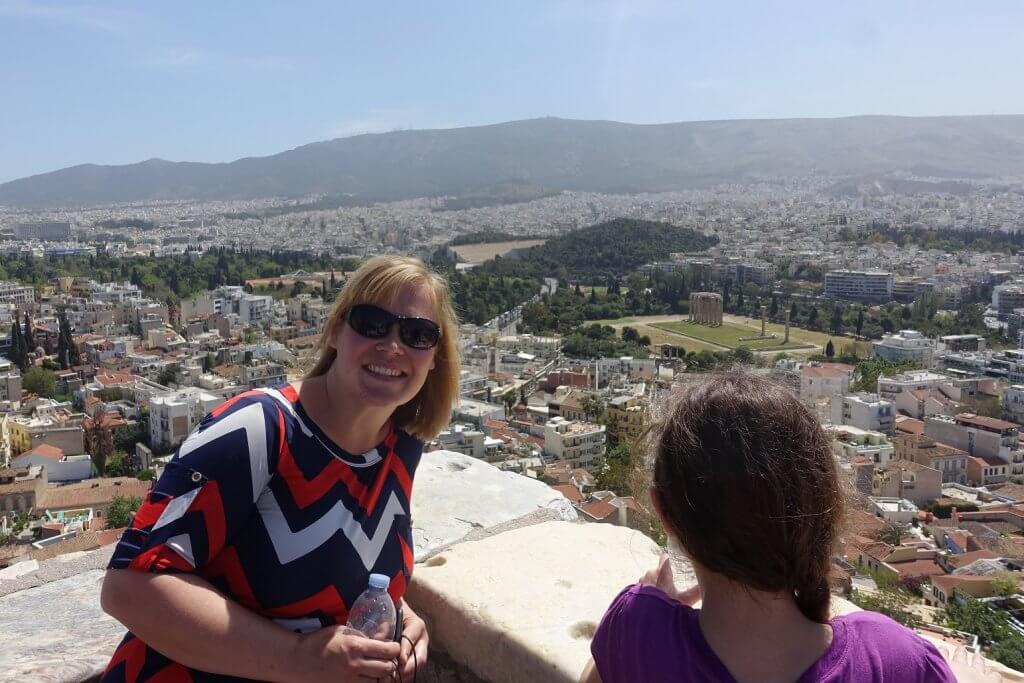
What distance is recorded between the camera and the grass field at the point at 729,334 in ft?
85.8

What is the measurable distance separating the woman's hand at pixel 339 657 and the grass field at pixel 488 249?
4840 cm

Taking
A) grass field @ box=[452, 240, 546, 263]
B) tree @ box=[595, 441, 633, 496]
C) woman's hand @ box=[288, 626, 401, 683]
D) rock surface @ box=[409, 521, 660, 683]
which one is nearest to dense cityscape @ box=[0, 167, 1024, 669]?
Answer: tree @ box=[595, 441, 633, 496]

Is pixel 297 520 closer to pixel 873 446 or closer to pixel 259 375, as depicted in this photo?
pixel 873 446

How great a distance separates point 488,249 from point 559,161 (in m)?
80.8

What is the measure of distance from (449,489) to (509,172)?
420ft

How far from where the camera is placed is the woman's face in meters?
1.10

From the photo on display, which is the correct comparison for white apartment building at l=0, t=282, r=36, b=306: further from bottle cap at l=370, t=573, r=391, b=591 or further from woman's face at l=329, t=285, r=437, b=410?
bottle cap at l=370, t=573, r=391, b=591

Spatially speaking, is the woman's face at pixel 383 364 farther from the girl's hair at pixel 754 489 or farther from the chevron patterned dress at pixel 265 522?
the girl's hair at pixel 754 489

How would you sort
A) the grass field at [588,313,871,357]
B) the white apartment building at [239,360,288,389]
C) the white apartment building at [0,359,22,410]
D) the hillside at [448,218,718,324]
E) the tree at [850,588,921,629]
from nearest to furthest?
the tree at [850,588,921,629] → the white apartment building at [0,359,22,410] → the white apartment building at [239,360,288,389] → the grass field at [588,313,871,357] → the hillside at [448,218,718,324]

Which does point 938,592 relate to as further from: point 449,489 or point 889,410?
point 889,410

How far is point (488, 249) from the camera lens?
181 feet

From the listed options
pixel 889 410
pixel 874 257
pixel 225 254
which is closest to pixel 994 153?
pixel 874 257

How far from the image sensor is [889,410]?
653 inches

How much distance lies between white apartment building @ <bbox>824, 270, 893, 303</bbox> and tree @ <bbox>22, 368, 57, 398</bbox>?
28476mm
